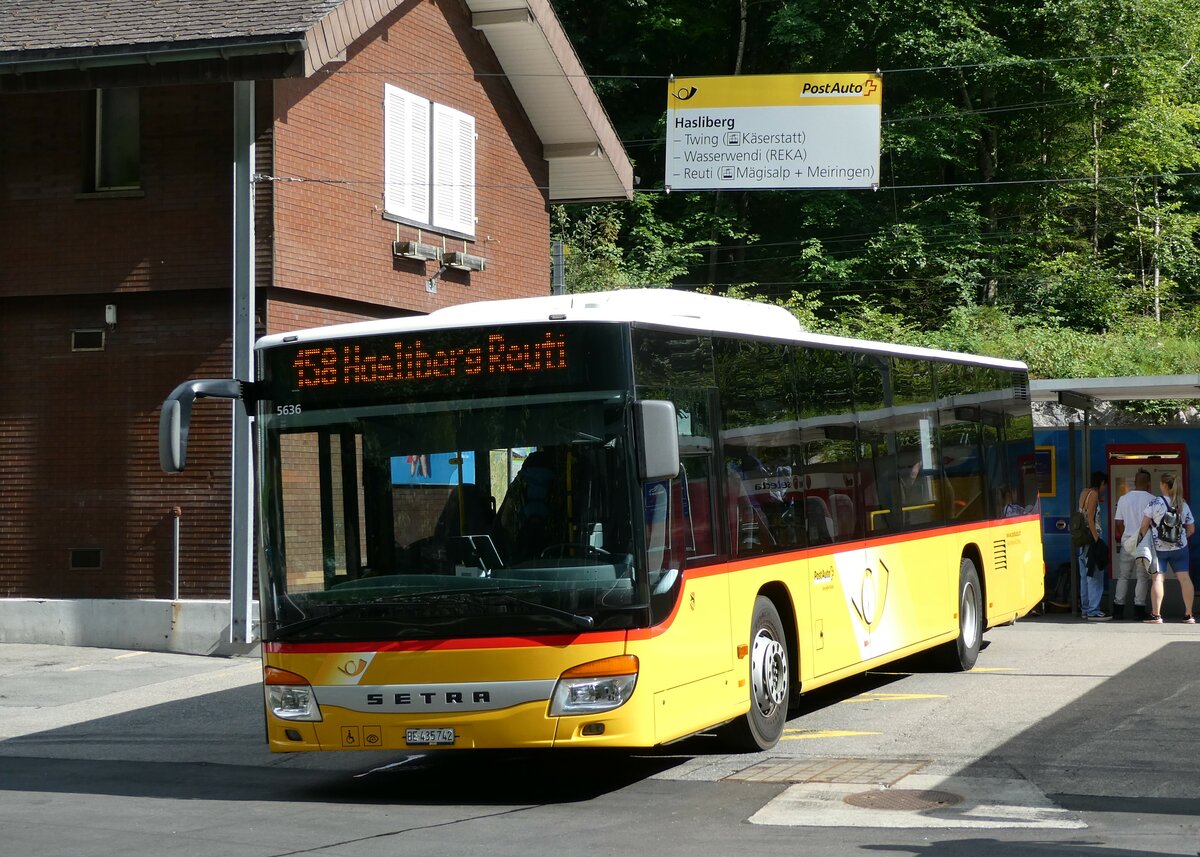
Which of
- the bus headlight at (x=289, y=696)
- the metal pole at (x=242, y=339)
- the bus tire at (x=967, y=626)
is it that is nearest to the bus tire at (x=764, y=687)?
the bus headlight at (x=289, y=696)

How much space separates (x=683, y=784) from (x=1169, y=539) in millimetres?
Answer: 11731

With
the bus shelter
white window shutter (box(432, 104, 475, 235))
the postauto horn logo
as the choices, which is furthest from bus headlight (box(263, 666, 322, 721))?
the bus shelter

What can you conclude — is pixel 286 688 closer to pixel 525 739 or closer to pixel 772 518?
pixel 525 739

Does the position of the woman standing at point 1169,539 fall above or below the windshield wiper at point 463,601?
below

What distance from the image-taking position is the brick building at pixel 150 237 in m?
17.4

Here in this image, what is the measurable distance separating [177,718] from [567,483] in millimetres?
5757

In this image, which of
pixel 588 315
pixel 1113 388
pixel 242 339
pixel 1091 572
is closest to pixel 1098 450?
pixel 1113 388

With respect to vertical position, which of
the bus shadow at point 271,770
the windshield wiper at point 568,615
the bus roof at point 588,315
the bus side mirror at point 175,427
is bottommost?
the bus shadow at point 271,770

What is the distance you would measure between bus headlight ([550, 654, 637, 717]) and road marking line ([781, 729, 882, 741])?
2.60 metres

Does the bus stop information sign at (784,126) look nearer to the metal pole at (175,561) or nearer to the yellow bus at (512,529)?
the metal pole at (175,561)

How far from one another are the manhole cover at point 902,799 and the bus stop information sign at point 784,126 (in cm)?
1097

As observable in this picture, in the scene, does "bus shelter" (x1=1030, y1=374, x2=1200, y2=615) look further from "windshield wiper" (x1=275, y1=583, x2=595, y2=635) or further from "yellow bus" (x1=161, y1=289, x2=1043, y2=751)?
"windshield wiper" (x1=275, y1=583, x2=595, y2=635)

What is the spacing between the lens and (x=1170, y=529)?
19.6m

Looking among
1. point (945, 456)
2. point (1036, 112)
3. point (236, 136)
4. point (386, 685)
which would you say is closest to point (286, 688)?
point (386, 685)
